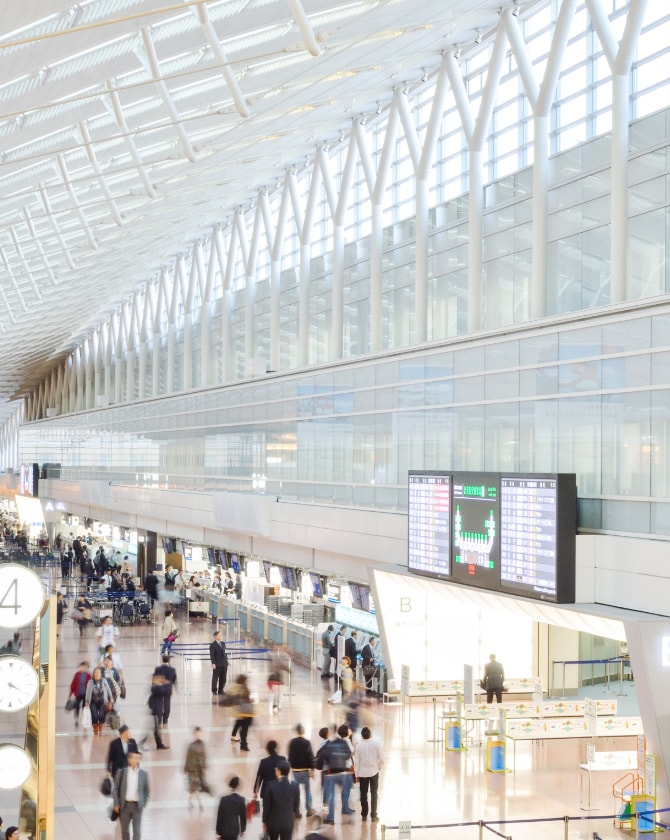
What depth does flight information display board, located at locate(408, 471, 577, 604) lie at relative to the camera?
17.8m

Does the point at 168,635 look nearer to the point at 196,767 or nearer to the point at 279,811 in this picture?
the point at 196,767

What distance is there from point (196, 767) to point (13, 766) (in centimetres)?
790

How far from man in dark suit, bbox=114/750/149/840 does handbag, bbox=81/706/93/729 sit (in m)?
8.10

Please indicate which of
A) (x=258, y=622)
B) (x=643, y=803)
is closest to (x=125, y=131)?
(x=643, y=803)

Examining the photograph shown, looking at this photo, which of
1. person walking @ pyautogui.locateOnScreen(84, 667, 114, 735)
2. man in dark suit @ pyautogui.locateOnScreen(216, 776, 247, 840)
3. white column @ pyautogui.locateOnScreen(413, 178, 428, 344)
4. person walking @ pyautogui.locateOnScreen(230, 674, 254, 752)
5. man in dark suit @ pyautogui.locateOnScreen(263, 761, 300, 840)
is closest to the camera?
man in dark suit @ pyautogui.locateOnScreen(216, 776, 247, 840)

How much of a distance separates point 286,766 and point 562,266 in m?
11.5

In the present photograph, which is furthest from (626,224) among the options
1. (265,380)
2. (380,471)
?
(265,380)

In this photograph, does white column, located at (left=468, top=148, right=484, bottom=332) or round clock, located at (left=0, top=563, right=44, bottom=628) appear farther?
white column, located at (left=468, top=148, right=484, bottom=332)

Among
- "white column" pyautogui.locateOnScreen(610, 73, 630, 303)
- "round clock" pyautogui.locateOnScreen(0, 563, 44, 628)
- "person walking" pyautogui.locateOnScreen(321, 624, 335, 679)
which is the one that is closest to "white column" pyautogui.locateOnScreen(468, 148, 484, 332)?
"white column" pyautogui.locateOnScreen(610, 73, 630, 303)

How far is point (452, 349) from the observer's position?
2334 centimetres

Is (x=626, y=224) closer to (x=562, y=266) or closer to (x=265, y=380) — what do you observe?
(x=562, y=266)

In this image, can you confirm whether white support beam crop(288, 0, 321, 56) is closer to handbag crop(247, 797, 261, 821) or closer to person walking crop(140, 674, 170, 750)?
handbag crop(247, 797, 261, 821)

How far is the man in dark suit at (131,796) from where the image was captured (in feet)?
43.8

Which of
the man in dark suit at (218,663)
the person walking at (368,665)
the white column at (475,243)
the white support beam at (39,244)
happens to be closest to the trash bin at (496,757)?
the person walking at (368,665)
